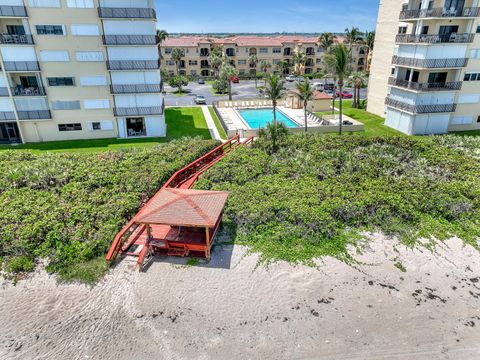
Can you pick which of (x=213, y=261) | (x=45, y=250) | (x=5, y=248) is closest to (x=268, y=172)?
(x=213, y=261)

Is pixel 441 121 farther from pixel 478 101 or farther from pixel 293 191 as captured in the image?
pixel 293 191

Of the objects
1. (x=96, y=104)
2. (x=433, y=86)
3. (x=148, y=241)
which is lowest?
(x=148, y=241)

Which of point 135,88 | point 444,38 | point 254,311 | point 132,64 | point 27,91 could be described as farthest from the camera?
point 135,88

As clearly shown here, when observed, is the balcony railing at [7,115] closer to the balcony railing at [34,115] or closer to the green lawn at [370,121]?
the balcony railing at [34,115]

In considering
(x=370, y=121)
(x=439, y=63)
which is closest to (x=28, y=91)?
(x=370, y=121)

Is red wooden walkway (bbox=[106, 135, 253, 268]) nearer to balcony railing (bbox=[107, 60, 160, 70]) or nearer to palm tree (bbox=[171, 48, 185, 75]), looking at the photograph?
balcony railing (bbox=[107, 60, 160, 70])

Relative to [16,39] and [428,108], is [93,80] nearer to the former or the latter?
[16,39]
